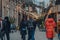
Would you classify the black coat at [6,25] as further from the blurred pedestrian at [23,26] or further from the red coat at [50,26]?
the red coat at [50,26]

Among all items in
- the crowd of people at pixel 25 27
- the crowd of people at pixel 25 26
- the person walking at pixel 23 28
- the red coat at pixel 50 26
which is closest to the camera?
the red coat at pixel 50 26

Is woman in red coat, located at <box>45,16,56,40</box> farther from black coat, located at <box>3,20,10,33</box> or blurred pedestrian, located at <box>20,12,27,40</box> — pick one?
black coat, located at <box>3,20,10,33</box>

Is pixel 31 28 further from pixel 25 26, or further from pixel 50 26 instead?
pixel 50 26

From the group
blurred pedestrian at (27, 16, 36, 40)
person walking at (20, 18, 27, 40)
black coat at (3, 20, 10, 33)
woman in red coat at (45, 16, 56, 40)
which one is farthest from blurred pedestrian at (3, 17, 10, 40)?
woman in red coat at (45, 16, 56, 40)

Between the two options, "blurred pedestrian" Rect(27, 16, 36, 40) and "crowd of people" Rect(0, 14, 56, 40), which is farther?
"blurred pedestrian" Rect(27, 16, 36, 40)

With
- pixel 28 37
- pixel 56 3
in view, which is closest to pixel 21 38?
pixel 28 37

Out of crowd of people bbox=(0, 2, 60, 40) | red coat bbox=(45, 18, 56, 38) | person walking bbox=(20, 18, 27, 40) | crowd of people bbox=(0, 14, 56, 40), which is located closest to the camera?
red coat bbox=(45, 18, 56, 38)

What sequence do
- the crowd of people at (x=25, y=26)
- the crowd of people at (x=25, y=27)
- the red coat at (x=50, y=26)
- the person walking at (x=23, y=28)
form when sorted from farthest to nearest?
the person walking at (x=23, y=28)
the crowd of people at (x=25, y=26)
the crowd of people at (x=25, y=27)
the red coat at (x=50, y=26)

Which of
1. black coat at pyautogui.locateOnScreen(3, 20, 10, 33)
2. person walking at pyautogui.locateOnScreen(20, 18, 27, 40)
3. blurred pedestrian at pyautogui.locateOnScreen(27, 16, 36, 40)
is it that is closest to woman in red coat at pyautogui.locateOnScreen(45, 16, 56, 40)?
blurred pedestrian at pyautogui.locateOnScreen(27, 16, 36, 40)

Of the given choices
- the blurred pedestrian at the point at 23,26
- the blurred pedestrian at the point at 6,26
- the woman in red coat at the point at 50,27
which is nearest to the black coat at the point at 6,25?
the blurred pedestrian at the point at 6,26

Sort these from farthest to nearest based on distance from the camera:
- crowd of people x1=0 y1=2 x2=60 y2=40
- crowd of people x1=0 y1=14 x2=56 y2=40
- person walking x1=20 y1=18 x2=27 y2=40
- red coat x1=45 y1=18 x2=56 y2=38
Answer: person walking x1=20 y1=18 x2=27 y2=40, crowd of people x1=0 y1=2 x2=60 y2=40, crowd of people x1=0 y1=14 x2=56 y2=40, red coat x1=45 y1=18 x2=56 y2=38

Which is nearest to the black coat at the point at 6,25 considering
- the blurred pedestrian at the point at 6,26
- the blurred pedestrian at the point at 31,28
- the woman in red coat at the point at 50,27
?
the blurred pedestrian at the point at 6,26

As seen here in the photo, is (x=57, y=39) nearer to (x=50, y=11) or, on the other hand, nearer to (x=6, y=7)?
(x=50, y=11)

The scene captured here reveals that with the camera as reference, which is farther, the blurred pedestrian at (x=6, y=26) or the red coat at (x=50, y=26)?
the blurred pedestrian at (x=6, y=26)
